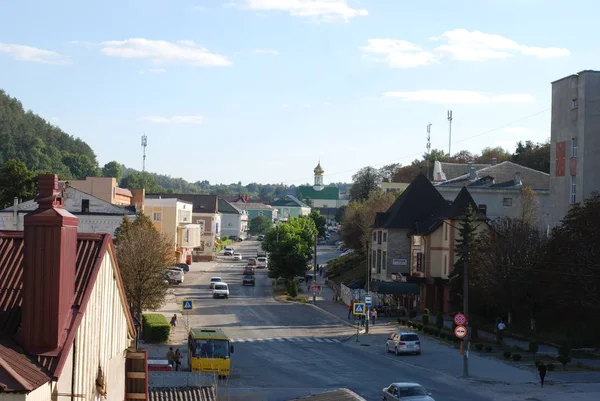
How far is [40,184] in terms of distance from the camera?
12.8 m

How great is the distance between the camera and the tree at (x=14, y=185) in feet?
310

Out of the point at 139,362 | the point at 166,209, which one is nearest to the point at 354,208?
the point at 166,209

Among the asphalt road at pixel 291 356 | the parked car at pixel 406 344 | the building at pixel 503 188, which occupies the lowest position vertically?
the asphalt road at pixel 291 356

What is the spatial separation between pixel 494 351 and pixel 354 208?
65.3 m

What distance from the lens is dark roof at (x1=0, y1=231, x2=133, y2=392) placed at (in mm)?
11219

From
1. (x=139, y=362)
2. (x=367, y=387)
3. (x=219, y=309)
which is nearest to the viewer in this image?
(x=139, y=362)

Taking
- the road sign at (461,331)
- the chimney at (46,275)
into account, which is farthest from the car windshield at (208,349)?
the chimney at (46,275)

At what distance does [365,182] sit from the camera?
14875 centimetres

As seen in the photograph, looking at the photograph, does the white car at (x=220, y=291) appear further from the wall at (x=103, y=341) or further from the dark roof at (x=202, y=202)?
the wall at (x=103, y=341)

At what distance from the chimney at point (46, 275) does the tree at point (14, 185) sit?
85077 millimetres

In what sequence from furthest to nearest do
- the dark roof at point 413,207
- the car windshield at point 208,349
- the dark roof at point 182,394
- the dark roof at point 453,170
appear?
the dark roof at point 453,170 < the dark roof at point 413,207 < the car windshield at point 208,349 < the dark roof at point 182,394

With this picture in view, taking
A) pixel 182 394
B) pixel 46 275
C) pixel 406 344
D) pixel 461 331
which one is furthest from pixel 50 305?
pixel 406 344

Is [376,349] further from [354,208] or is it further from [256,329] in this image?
[354,208]

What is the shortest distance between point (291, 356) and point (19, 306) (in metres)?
34.7
